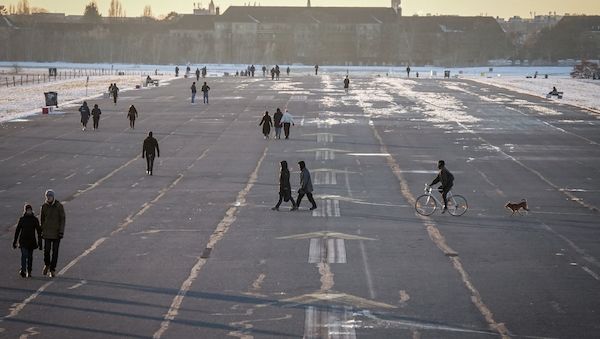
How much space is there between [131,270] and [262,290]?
9.57ft

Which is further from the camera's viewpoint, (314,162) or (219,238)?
Answer: (314,162)

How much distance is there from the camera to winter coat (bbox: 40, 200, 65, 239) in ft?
61.3

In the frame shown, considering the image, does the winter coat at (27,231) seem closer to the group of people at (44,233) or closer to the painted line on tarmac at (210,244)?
the group of people at (44,233)

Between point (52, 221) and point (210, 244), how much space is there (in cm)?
412

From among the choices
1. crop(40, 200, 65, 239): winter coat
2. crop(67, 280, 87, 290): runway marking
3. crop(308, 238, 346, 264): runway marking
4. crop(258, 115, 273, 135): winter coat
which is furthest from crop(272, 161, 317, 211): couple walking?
crop(258, 115, 273, 135): winter coat

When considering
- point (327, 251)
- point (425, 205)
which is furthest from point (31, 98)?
point (327, 251)

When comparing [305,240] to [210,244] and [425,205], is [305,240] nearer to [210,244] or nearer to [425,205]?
[210,244]

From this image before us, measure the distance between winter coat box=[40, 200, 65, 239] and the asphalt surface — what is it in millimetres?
794

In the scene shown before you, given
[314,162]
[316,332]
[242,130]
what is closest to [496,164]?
[314,162]

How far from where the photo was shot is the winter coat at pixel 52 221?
18672 millimetres

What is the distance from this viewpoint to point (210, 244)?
72.2 feet

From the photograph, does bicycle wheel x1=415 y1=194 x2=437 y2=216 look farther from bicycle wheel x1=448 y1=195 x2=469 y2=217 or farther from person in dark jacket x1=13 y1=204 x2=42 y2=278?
person in dark jacket x1=13 y1=204 x2=42 y2=278

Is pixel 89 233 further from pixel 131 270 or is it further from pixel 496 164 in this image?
pixel 496 164

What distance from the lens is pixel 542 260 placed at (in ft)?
66.9
